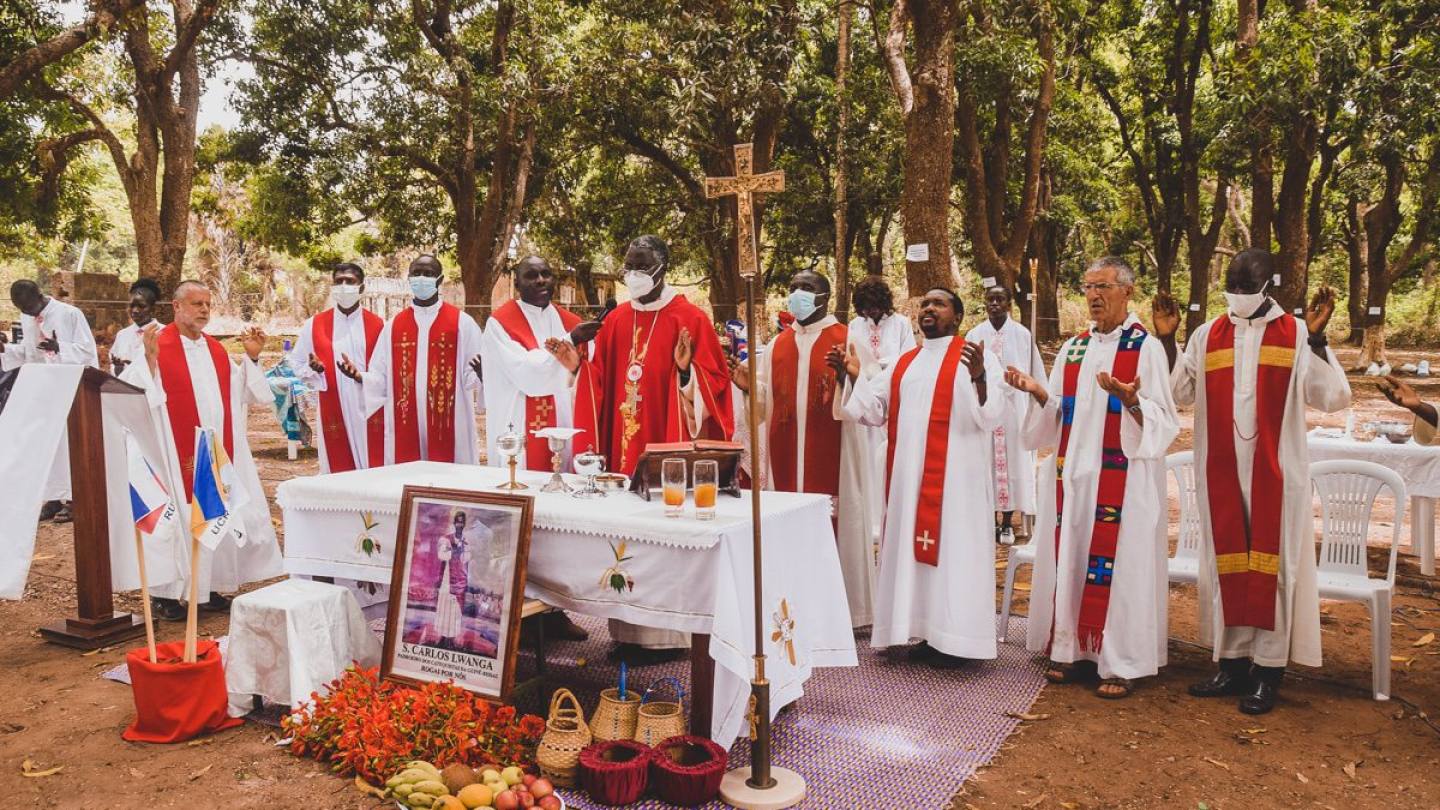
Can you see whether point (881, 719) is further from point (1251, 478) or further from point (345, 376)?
point (345, 376)

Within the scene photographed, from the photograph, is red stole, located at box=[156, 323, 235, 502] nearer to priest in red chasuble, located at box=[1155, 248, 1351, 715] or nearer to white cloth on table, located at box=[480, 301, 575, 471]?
white cloth on table, located at box=[480, 301, 575, 471]

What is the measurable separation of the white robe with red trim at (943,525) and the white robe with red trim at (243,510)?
4.22 meters

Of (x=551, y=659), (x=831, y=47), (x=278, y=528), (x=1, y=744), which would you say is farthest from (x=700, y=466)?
(x=831, y=47)

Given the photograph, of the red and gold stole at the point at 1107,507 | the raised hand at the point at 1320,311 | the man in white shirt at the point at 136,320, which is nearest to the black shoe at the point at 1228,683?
the red and gold stole at the point at 1107,507

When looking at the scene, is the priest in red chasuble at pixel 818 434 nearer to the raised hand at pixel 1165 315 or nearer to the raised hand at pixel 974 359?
the raised hand at pixel 974 359

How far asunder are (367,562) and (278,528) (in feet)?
16.5

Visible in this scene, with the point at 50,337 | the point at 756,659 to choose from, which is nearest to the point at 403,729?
the point at 756,659

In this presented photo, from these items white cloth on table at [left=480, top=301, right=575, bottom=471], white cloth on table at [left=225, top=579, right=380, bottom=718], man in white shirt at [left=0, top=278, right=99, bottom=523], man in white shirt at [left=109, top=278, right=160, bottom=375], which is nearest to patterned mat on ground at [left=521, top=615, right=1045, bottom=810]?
white cloth on table at [left=225, top=579, right=380, bottom=718]

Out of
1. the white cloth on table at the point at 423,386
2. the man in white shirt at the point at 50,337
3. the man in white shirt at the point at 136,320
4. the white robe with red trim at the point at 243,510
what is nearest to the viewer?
the white robe with red trim at the point at 243,510

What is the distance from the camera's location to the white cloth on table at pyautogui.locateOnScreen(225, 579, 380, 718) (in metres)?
4.86

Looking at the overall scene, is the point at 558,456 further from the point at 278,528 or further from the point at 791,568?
the point at 278,528

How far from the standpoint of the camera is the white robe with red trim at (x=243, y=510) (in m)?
6.82

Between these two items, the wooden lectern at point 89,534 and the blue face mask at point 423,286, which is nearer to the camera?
the wooden lectern at point 89,534

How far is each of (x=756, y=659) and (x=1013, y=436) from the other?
5.84 metres
